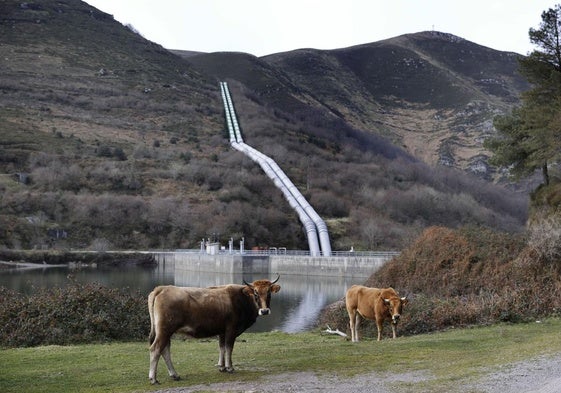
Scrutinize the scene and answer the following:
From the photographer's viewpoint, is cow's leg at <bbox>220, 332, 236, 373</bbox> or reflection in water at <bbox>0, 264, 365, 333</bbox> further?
reflection in water at <bbox>0, 264, 365, 333</bbox>

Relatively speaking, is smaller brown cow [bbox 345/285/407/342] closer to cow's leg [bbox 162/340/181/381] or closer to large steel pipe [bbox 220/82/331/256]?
cow's leg [bbox 162/340/181/381]

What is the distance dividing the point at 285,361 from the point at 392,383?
127 inches

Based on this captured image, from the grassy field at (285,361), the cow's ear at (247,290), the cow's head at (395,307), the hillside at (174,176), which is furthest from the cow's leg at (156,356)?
the hillside at (174,176)

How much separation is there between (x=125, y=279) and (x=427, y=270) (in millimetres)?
39933

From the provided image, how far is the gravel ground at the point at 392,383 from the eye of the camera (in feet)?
33.6

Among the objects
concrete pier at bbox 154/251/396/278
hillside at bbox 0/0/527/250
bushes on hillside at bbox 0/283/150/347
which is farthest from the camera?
hillside at bbox 0/0/527/250

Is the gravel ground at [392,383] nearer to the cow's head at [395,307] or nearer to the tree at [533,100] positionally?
the cow's head at [395,307]

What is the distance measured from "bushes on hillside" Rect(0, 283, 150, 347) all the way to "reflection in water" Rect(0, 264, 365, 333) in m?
9.70

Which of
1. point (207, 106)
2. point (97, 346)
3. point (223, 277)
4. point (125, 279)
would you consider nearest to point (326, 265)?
point (223, 277)

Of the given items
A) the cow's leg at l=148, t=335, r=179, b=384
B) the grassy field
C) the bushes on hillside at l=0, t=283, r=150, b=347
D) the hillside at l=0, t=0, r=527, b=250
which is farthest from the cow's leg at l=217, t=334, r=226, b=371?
the hillside at l=0, t=0, r=527, b=250

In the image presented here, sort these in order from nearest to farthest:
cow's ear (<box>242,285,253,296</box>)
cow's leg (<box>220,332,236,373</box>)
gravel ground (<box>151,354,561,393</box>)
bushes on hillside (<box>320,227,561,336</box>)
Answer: gravel ground (<box>151,354,561,393</box>) < cow's leg (<box>220,332,236,373</box>) < cow's ear (<box>242,285,253,296</box>) < bushes on hillside (<box>320,227,561,336</box>)

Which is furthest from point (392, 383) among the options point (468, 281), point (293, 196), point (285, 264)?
point (293, 196)

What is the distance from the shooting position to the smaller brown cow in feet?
57.6

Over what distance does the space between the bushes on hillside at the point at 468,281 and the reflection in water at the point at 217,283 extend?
241 inches
